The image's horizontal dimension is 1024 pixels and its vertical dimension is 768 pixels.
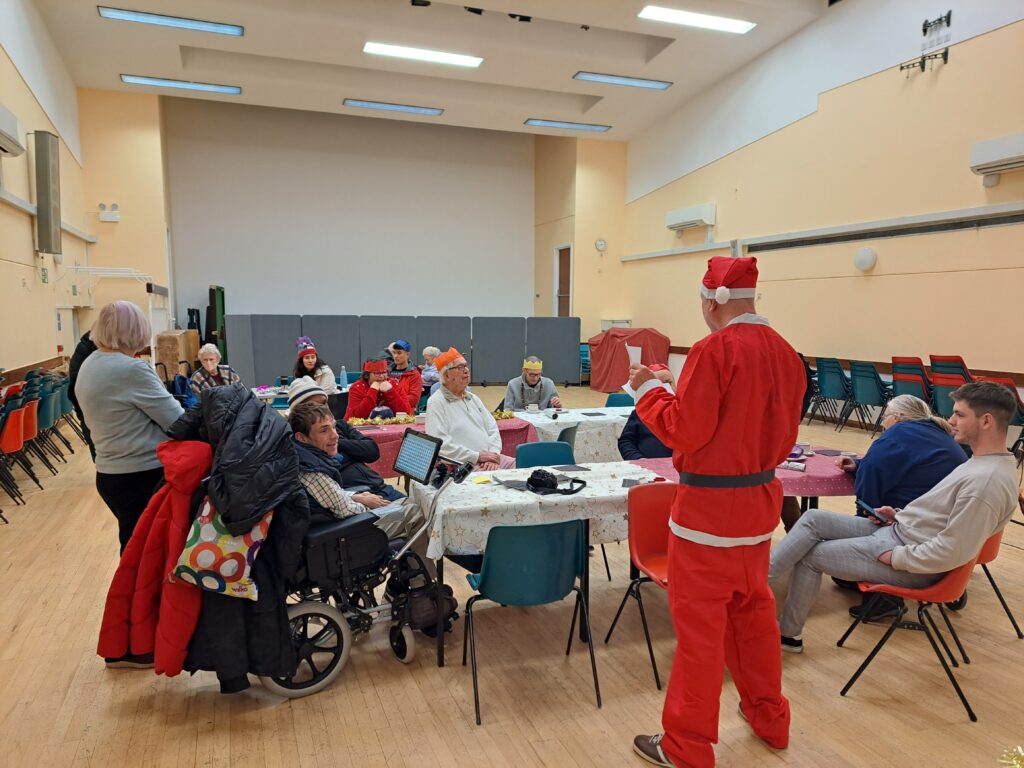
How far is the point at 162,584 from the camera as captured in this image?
2.42 m

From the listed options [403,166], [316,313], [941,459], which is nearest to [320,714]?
[941,459]

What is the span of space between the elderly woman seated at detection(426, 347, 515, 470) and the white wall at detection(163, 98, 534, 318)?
11.2m

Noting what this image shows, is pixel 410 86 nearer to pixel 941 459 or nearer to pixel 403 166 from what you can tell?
pixel 403 166

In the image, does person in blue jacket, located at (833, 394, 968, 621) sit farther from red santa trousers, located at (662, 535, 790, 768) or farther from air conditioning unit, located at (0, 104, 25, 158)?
air conditioning unit, located at (0, 104, 25, 158)

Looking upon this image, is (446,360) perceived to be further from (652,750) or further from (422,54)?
(422,54)

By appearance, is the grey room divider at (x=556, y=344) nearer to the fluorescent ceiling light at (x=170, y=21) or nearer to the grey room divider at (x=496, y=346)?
the grey room divider at (x=496, y=346)

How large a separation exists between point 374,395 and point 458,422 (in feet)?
5.33

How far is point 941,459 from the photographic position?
291cm

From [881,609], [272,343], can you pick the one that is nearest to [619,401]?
[881,609]

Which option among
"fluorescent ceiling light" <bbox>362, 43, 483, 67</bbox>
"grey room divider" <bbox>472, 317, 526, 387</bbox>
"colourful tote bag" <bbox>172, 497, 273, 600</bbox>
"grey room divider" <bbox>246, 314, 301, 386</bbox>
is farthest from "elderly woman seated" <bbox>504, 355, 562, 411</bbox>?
"grey room divider" <bbox>246, 314, 301, 386</bbox>

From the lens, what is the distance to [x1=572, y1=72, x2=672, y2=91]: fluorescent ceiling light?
11.0 metres

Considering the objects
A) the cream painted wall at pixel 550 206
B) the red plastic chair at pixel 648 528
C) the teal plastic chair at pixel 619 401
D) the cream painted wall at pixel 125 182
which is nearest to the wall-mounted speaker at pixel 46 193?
the cream painted wall at pixel 125 182

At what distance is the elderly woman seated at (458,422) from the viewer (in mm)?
4094

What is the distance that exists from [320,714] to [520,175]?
49.2 ft
